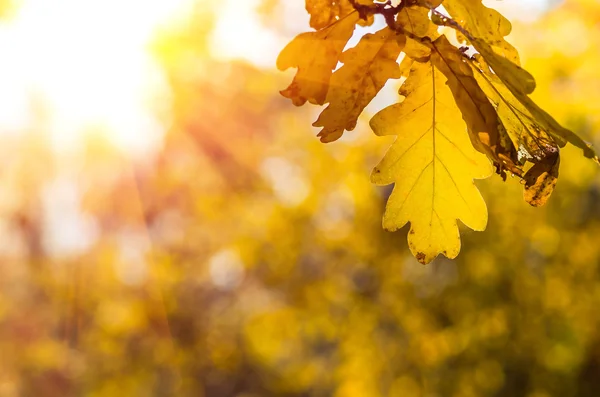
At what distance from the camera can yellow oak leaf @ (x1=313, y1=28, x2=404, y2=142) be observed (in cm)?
101

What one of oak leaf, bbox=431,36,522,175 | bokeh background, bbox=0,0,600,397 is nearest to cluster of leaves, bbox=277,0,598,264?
oak leaf, bbox=431,36,522,175

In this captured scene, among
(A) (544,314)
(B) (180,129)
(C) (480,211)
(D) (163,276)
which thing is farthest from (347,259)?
(C) (480,211)

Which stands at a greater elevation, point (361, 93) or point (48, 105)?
point (48, 105)

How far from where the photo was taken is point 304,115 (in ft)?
29.4

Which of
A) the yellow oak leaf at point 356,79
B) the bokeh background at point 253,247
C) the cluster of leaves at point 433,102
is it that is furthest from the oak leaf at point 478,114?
the bokeh background at point 253,247

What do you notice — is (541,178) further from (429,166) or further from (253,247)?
(253,247)

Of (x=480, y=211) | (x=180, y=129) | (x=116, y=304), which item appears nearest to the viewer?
(x=480, y=211)

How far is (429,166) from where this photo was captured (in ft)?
3.75

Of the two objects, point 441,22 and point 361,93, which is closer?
point 441,22

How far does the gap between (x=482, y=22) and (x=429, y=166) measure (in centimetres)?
26

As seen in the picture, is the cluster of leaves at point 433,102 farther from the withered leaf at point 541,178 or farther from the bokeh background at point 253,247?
the bokeh background at point 253,247

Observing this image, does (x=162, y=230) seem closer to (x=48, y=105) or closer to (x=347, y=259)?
(x=48, y=105)

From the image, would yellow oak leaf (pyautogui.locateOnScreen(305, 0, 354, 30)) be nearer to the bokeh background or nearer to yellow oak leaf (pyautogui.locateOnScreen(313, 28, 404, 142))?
yellow oak leaf (pyautogui.locateOnScreen(313, 28, 404, 142))

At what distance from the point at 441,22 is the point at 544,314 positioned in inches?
253
